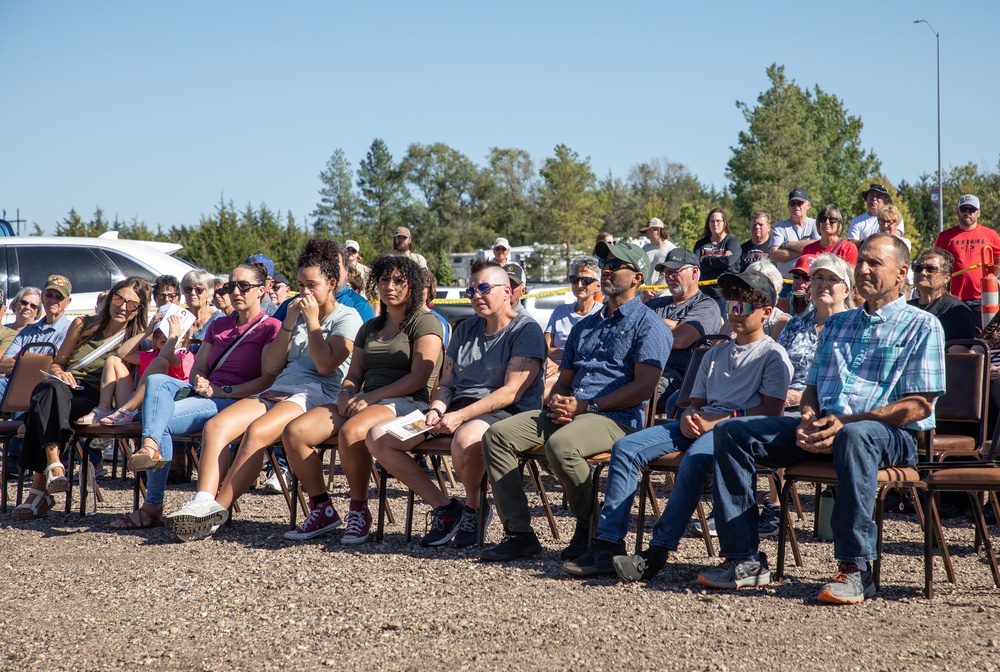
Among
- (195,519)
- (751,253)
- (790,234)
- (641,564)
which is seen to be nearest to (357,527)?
(195,519)

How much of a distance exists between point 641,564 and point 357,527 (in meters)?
1.81

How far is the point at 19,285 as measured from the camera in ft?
36.3

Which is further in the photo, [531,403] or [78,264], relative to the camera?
[78,264]

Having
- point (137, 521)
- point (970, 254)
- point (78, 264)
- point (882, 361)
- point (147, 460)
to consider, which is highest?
point (78, 264)

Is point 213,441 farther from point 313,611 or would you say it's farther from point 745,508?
point 745,508

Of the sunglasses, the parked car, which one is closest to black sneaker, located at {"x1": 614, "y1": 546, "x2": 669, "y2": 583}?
the sunglasses

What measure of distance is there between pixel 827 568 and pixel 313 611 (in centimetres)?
237

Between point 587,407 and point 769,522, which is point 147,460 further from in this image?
point 769,522

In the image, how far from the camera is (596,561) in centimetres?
464

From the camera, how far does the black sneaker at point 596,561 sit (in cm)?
462

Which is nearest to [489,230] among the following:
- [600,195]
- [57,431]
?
[600,195]

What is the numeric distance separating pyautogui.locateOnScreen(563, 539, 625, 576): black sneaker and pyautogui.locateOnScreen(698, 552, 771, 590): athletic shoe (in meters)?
0.42

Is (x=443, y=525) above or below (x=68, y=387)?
below

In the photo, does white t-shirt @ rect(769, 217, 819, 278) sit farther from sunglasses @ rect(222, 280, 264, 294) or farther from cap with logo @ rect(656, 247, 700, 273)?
sunglasses @ rect(222, 280, 264, 294)
